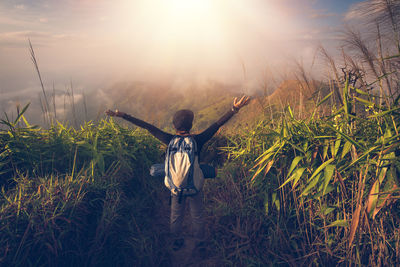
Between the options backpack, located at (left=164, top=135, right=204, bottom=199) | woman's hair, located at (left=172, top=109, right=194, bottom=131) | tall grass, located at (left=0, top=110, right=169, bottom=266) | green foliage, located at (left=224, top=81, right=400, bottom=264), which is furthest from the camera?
woman's hair, located at (left=172, top=109, right=194, bottom=131)

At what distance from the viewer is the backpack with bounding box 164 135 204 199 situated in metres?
2.73

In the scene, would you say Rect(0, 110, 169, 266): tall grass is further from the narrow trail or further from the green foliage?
the green foliage

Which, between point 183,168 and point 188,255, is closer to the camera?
point 183,168

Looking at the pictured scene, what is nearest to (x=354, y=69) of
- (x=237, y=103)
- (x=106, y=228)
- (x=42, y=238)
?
(x=237, y=103)

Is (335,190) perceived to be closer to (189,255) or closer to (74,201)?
(189,255)

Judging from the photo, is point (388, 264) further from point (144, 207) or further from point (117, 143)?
point (117, 143)

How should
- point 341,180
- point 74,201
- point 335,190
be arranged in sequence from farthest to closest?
point 335,190 → point 74,201 → point 341,180

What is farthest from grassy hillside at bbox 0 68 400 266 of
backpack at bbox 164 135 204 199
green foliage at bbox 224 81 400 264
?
backpack at bbox 164 135 204 199

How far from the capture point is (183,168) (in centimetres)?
272

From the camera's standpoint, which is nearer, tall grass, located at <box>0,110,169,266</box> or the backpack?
tall grass, located at <box>0,110,169,266</box>

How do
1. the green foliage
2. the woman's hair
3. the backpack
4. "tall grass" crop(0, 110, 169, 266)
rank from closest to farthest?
the green foliage
"tall grass" crop(0, 110, 169, 266)
the backpack
the woman's hair

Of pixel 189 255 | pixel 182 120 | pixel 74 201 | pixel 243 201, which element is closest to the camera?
pixel 74 201

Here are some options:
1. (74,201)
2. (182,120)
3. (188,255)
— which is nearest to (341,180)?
(182,120)

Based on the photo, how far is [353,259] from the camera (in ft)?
7.45
